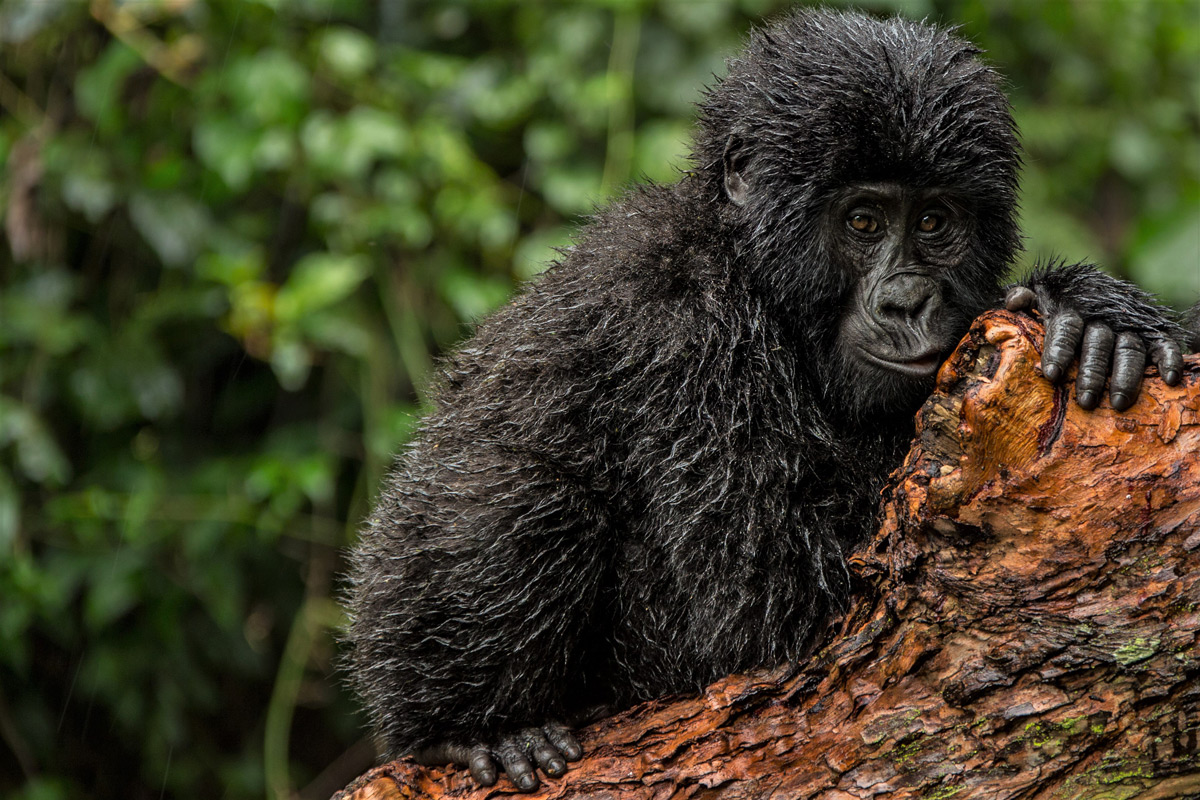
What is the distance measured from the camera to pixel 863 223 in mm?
3459

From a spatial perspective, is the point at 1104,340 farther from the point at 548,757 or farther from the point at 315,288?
the point at 315,288

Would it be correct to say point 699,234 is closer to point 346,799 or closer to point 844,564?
point 844,564

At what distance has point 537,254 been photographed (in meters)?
6.24

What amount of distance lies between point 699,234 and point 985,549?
4.92ft

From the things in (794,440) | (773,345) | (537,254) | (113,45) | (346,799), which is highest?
(113,45)

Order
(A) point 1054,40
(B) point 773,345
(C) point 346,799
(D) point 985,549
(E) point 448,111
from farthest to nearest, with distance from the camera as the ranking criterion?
(A) point 1054,40 < (E) point 448,111 < (B) point 773,345 < (C) point 346,799 < (D) point 985,549

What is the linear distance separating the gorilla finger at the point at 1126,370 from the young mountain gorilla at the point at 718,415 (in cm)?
55

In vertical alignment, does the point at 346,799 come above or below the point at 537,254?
below

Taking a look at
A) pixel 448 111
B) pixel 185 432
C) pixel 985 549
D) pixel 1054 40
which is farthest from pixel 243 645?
pixel 1054 40

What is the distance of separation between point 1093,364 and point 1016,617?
63 centimetres

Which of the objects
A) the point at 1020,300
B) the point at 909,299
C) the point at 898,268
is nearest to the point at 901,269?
the point at 898,268

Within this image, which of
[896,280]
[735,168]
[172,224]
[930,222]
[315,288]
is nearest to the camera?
[896,280]

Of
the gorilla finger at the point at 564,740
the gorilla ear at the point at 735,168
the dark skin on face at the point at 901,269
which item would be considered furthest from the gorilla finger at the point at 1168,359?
the gorilla finger at the point at 564,740

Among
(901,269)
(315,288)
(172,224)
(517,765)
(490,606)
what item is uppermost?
(172,224)
